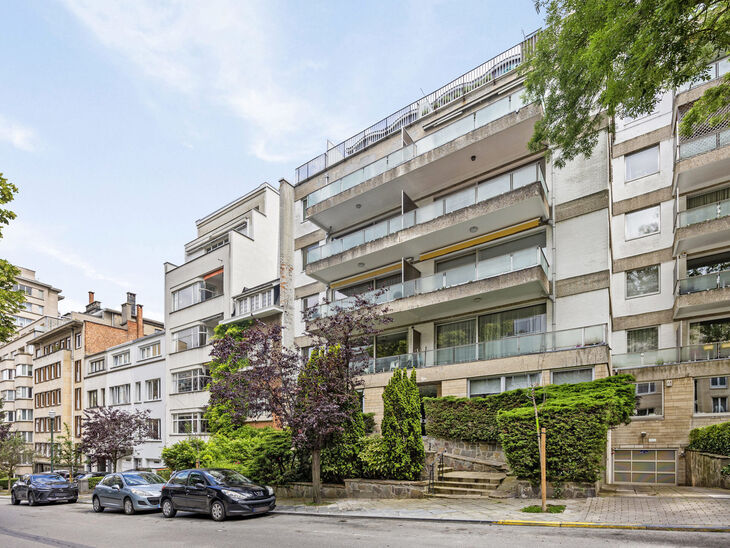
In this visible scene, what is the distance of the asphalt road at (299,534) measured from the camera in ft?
30.9

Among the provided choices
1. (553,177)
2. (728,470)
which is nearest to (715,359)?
(728,470)

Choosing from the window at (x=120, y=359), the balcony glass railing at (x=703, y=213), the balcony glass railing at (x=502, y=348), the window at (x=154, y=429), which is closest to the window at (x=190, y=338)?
the window at (x=154, y=429)

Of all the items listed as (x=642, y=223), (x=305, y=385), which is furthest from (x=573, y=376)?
(x=305, y=385)

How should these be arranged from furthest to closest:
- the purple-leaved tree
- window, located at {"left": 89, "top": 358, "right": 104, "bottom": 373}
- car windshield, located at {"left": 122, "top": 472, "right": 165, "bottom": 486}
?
window, located at {"left": 89, "top": 358, "right": 104, "bottom": 373} → car windshield, located at {"left": 122, "top": 472, "right": 165, "bottom": 486} → the purple-leaved tree

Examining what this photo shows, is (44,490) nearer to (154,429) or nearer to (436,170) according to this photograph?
(154,429)

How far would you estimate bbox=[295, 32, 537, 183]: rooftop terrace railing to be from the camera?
24.0m

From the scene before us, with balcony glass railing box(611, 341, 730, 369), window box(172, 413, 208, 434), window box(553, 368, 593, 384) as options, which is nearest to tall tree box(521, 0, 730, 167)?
window box(553, 368, 593, 384)

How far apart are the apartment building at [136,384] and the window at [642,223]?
1232 inches

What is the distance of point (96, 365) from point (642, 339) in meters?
43.8

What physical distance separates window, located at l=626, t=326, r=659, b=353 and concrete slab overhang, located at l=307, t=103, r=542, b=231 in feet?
30.9

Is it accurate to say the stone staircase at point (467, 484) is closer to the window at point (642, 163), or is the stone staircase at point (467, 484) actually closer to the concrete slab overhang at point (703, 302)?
the concrete slab overhang at point (703, 302)

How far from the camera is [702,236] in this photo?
68.6ft

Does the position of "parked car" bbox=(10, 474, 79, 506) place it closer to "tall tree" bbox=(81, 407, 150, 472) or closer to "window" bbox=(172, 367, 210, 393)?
"tall tree" bbox=(81, 407, 150, 472)

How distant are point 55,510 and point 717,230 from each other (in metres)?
28.5
